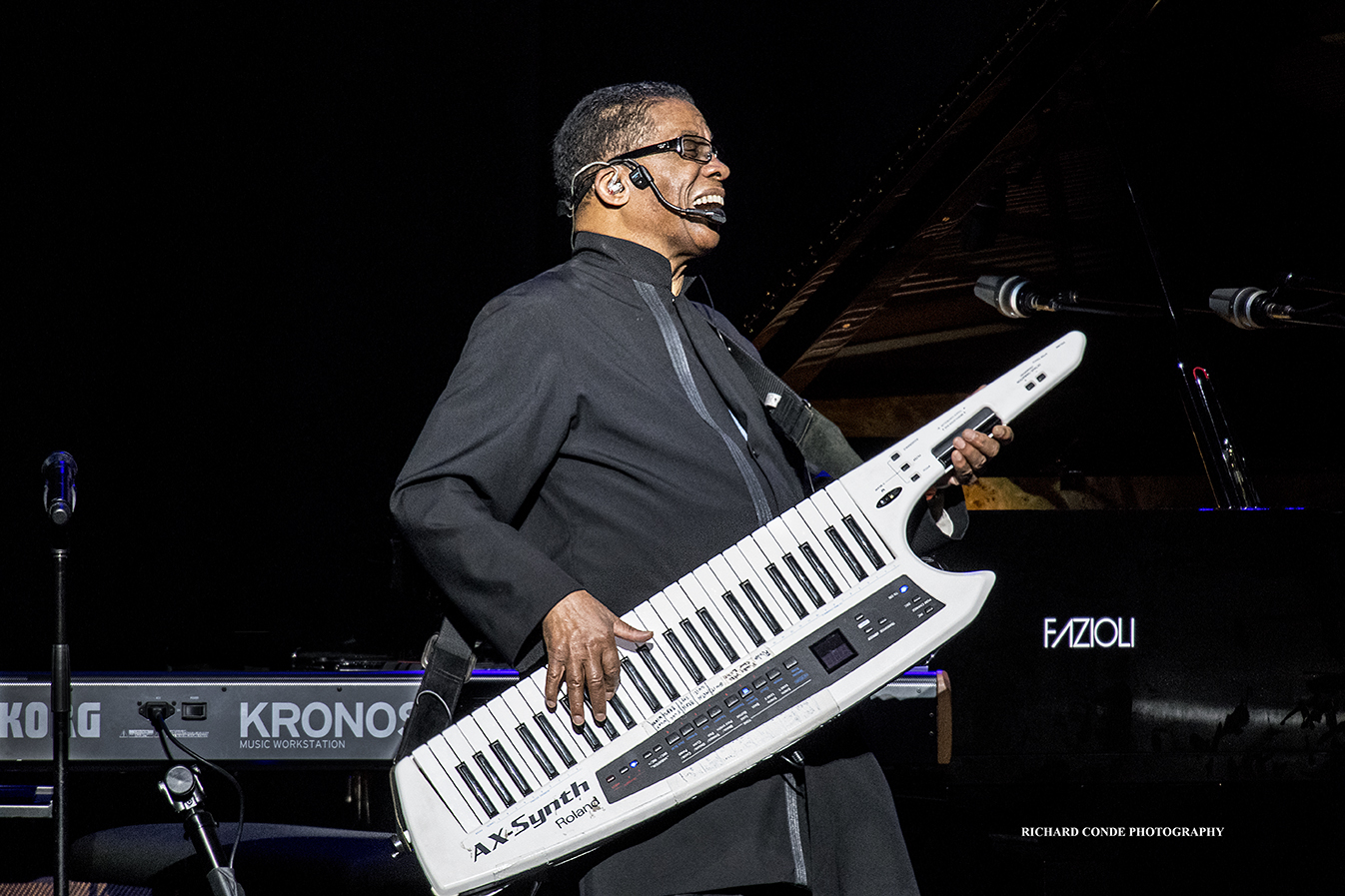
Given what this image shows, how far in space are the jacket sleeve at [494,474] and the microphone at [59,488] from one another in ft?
2.63

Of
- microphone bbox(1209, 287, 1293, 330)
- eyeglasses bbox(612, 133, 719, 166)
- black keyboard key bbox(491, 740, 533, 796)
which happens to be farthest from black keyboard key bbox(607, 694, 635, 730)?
microphone bbox(1209, 287, 1293, 330)

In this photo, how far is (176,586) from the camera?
3418 mm

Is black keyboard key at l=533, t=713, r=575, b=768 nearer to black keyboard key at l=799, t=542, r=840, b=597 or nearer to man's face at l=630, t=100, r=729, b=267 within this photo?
black keyboard key at l=799, t=542, r=840, b=597

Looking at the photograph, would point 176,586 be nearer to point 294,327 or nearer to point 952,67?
point 294,327

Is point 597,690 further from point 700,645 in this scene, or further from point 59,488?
point 59,488

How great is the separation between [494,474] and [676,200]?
502mm

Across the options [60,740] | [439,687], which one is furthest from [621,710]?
[60,740]

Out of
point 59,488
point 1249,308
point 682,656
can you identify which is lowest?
point 682,656

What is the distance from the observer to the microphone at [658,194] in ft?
5.74

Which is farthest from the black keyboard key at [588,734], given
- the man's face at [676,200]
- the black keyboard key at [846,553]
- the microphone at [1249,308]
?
the microphone at [1249,308]

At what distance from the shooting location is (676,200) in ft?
5.74

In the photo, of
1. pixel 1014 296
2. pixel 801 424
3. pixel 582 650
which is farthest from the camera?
pixel 1014 296

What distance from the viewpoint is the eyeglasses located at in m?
1.77

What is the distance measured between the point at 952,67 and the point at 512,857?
13.7 ft
